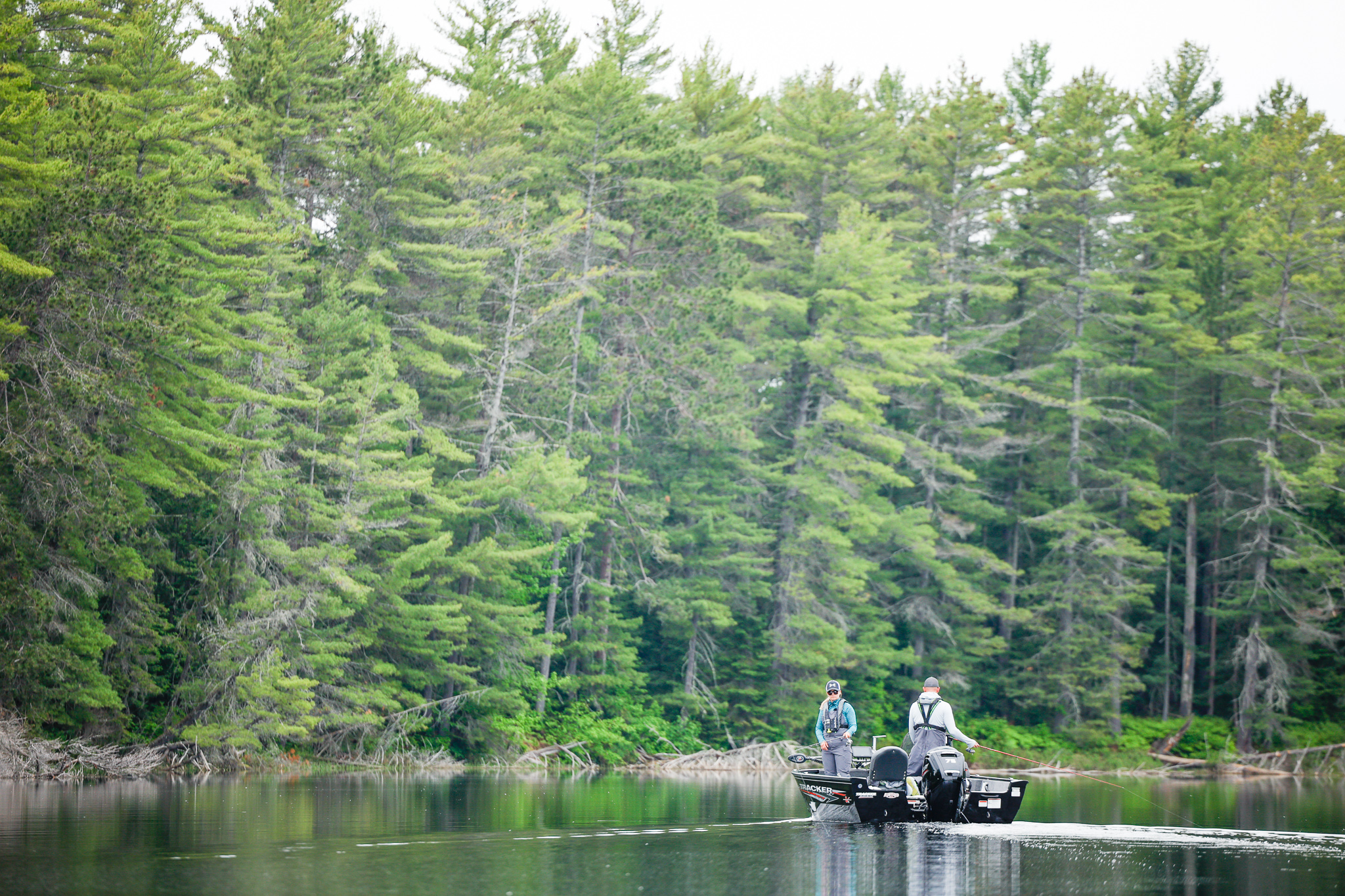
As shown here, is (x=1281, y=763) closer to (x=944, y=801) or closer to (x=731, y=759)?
(x=731, y=759)

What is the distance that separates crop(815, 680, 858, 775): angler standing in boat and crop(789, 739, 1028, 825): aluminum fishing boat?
82.6 inches

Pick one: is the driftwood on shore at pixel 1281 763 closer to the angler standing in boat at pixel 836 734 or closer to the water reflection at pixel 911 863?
the angler standing in boat at pixel 836 734

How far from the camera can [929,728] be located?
17.0m

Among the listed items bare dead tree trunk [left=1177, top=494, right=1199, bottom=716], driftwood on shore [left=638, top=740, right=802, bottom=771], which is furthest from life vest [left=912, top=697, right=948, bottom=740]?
bare dead tree trunk [left=1177, top=494, right=1199, bottom=716]

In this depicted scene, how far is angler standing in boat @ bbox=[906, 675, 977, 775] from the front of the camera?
55.7 feet

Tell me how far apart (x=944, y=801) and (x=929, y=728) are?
3.40 ft

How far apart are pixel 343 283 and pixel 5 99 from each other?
10.4 meters

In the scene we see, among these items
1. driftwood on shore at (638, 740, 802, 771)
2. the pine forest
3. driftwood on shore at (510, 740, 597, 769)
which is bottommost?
driftwood on shore at (638, 740, 802, 771)

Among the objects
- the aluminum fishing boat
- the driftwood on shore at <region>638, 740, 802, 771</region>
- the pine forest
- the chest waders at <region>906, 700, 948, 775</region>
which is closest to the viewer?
the aluminum fishing boat

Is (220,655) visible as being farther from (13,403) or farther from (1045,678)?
(1045,678)

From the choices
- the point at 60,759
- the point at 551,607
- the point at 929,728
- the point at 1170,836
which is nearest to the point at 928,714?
the point at 929,728

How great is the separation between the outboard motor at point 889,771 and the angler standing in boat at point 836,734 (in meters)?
2.35

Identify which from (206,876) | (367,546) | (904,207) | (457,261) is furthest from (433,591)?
(904,207)

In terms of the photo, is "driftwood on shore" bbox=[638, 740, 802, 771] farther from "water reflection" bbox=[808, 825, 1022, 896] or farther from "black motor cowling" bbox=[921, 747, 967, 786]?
"black motor cowling" bbox=[921, 747, 967, 786]
